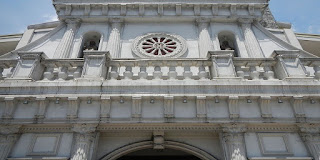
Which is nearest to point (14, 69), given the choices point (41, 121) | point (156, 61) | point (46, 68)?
point (46, 68)

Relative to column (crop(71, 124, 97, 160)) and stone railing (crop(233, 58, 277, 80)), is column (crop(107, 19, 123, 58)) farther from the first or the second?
stone railing (crop(233, 58, 277, 80))

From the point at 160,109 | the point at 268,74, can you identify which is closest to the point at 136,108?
the point at 160,109

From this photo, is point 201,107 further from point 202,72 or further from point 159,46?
point 159,46

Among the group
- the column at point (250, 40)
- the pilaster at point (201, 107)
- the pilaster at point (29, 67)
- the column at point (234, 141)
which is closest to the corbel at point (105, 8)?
the pilaster at point (29, 67)

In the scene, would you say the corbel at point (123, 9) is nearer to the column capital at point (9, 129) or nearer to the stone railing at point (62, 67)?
the stone railing at point (62, 67)

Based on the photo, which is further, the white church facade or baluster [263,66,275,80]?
baluster [263,66,275,80]

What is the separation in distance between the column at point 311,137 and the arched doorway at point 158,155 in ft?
16.5

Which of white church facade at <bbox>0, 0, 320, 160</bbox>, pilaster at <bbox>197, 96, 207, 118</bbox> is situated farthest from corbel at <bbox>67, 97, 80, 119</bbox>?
pilaster at <bbox>197, 96, 207, 118</bbox>

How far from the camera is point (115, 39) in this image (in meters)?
15.4

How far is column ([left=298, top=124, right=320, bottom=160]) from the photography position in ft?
29.5

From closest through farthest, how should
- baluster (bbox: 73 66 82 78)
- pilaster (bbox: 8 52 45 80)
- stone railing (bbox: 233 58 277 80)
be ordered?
pilaster (bbox: 8 52 45 80)
baluster (bbox: 73 66 82 78)
stone railing (bbox: 233 58 277 80)

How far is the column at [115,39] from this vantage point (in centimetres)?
1470

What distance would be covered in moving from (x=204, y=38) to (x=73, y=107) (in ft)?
29.5

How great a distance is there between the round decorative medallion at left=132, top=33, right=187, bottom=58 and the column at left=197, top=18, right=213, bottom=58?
0.98 metres
